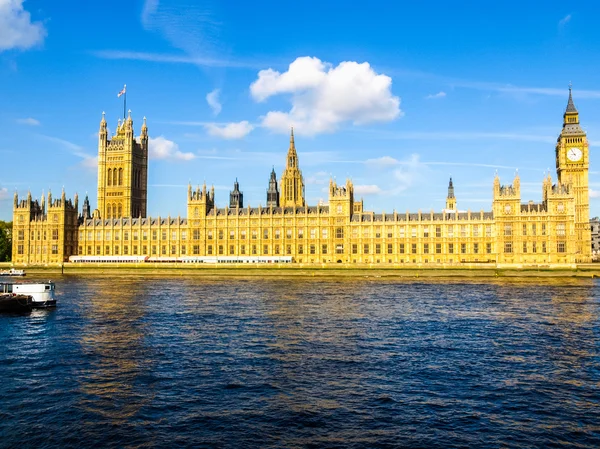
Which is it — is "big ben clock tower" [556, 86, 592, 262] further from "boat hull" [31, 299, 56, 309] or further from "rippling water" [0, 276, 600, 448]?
"boat hull" [31, 299, 56, 309]

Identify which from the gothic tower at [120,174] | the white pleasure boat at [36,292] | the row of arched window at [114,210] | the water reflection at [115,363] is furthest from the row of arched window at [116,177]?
the water reflection at [115,363]

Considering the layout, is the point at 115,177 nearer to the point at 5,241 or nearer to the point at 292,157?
the point at 5,241

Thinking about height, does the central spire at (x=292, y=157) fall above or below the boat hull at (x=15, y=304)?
above

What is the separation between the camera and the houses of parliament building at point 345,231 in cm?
12862

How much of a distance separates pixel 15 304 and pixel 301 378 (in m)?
42.1

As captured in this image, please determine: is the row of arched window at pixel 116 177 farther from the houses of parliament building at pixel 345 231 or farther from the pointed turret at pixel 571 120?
the pointed turret at pixel 571 120

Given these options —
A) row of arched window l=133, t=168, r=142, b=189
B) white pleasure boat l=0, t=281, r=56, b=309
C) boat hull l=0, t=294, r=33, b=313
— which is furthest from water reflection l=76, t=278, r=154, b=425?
row of arched window l=133, t=168, r=142, b=189

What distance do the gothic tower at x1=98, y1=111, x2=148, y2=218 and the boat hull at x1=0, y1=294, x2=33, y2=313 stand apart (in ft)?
→ 394

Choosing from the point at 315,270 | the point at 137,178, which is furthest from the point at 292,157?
the point at 315,270

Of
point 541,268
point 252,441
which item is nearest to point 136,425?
point 252,441

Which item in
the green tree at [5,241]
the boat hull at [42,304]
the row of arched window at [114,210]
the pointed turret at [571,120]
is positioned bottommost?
the boat hull at [42,304]

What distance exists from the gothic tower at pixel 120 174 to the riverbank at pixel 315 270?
141 ft

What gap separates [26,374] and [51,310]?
30.5m

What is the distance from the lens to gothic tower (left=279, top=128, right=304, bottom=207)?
192 metres
